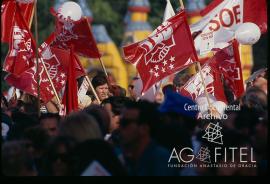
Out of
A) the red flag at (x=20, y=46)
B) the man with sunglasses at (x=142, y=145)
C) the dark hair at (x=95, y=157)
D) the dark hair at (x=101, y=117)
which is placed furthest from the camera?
the red flag at (x=20, y=46)

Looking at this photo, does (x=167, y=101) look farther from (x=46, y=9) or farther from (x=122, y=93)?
(x=46, y=9)

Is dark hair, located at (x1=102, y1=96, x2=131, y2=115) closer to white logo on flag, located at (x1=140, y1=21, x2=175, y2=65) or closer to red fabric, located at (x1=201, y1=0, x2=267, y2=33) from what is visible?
white logo on flag, located at (x1=140, y1=21, x2=175, y2=65)

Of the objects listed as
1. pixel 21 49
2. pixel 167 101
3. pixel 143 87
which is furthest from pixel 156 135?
Answer: pixel 21 49

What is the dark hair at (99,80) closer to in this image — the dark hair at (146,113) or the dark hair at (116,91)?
the dark hair at (116,91)

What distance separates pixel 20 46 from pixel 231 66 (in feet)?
7.92

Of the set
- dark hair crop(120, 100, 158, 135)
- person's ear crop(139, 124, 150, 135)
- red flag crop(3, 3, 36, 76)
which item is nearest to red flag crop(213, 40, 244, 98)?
red flag crop(3, 3, 36, 76)

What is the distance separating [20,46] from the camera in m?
15.0

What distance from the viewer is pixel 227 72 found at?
48.6 ft

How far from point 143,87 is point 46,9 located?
35132 mm

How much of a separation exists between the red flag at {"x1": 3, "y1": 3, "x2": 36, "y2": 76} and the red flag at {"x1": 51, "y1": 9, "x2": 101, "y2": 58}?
0.59 metres

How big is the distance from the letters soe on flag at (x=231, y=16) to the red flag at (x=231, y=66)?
17.2 inches

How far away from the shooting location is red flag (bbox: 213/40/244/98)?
48.3 feet

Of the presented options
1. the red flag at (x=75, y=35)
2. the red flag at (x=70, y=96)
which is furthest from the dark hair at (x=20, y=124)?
the red flag at (x=75, y=35)

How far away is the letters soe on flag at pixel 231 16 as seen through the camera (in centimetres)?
1534
